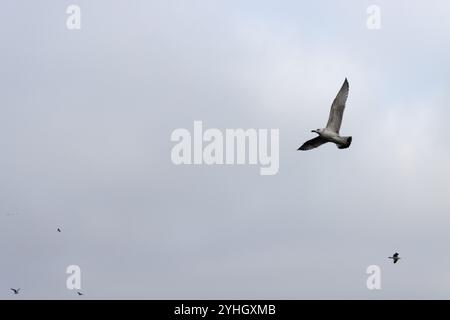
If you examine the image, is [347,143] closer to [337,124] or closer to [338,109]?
[337,124]

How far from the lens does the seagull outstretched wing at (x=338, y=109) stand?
291 feet

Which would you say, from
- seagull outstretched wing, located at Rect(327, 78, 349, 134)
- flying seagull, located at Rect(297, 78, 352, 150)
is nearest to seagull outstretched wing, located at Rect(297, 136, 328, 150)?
flying seagull, located at Rect(297, 78, 352, 150)

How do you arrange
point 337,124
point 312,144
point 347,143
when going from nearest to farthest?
1. point 347,143
2. point 337,124
3. point 312,144

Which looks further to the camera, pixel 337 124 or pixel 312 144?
pixel 312 144

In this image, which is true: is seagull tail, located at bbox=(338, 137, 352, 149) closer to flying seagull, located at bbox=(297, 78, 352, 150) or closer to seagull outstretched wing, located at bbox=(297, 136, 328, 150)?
flying seagull, located at bbox=(297, 78, 352, 150)

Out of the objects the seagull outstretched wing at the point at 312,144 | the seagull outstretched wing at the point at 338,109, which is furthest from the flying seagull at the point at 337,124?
the seagull outstretched wing at the point at 312,144

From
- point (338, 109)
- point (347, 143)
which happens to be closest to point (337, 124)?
point (338, 109)

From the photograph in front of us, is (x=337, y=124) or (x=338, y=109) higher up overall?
(x=338, y=109)

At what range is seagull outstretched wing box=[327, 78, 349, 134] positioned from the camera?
291 ft

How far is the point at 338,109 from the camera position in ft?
294

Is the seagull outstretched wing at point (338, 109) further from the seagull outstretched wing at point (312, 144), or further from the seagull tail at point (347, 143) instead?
the seagull outstretched wing at point (312, 144)

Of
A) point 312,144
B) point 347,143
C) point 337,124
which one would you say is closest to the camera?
point 347,143

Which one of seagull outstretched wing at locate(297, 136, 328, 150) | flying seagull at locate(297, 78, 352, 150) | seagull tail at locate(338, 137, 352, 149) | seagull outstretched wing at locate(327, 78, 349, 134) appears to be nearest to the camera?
seagull outstretched wing at locate(327, 78, 349, 134)
